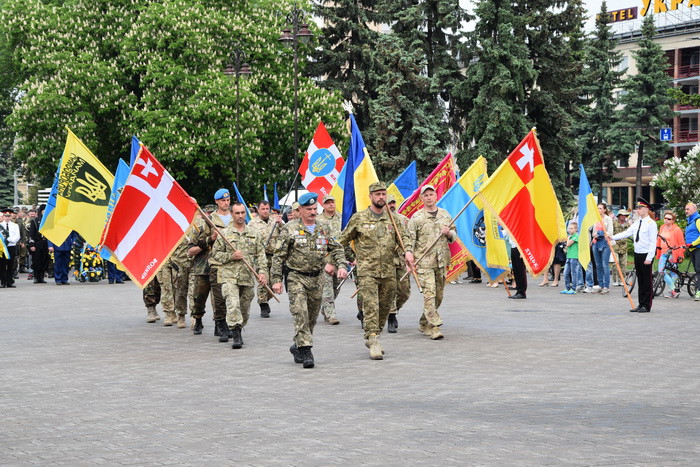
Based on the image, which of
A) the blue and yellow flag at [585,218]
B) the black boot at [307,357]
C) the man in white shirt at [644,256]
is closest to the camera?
the black boot at [307,357]

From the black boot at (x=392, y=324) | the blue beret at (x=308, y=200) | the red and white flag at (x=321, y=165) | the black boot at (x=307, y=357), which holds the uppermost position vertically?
the red and white flag at (x=321, y=165)

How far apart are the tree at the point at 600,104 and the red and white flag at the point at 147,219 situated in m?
51.3

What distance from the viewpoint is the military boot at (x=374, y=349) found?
12047mm

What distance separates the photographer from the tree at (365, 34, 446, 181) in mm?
49031

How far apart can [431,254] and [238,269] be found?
8.65ft

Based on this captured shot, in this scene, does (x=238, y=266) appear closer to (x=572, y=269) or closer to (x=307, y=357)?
(x=307, y=357)

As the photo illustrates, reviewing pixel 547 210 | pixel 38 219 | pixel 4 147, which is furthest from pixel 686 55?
pixel 547 210

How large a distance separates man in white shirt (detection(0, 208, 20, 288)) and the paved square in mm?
10606

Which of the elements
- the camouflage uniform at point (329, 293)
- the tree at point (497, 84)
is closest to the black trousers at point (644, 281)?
the camouflage uniform at point (329, 293)

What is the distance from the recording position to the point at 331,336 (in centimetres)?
1472

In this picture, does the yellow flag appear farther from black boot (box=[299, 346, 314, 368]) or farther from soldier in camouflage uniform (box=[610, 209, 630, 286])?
soldier in camouflage uniform (box=[610, 209, 630, 286])

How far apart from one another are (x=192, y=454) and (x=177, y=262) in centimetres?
893

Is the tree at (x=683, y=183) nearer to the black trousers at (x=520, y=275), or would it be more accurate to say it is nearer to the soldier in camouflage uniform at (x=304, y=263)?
the black trousers at (x=520, y=275)

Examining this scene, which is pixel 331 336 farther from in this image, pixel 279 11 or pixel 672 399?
pixel 279 11
